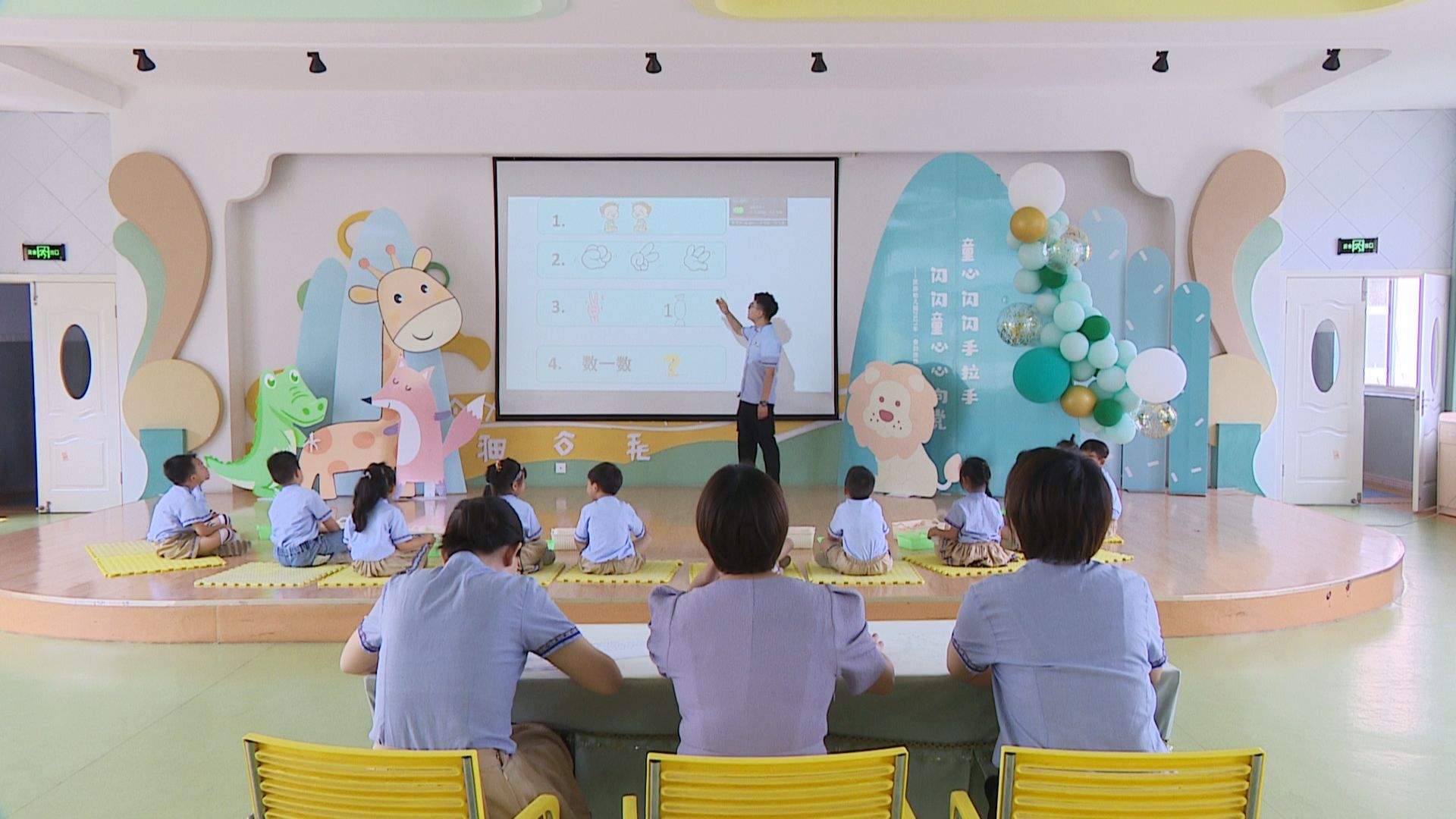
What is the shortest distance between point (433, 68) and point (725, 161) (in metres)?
2.22

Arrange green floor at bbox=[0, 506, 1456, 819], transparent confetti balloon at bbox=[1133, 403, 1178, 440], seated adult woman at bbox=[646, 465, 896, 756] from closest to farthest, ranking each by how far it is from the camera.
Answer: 1. seated adult woman at bbox=[646, 465, 896, 756]
2. green floor at bbox=[0, 506, 1456, 819]
3. transparent confetti balloon at bbox=[1133, 403, 1178, 440]

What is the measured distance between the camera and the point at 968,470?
5.16 metres

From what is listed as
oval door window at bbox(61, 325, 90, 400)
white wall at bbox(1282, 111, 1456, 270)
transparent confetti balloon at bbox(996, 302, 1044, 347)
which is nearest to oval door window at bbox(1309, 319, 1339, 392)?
white wall at bbox(1282, 111, 1456, 270)

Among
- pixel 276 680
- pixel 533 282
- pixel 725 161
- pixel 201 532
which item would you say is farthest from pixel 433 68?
pixel 276 680

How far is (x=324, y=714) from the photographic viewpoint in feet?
12.0

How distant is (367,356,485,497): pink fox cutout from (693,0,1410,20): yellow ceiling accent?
3.40 m

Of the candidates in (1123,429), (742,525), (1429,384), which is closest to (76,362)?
(1123,429)

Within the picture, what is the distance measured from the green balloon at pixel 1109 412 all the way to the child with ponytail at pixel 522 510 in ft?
11.7

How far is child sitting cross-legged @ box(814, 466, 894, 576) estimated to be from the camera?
4.92 m

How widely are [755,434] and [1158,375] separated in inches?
105

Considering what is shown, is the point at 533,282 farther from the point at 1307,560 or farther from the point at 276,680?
the point at 1307,560

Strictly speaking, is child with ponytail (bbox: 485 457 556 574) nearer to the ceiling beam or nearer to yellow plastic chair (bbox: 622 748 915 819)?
yellow plastic chair (bbox: 622 748 915 819)

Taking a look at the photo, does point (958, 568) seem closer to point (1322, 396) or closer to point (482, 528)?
point (482, 528)

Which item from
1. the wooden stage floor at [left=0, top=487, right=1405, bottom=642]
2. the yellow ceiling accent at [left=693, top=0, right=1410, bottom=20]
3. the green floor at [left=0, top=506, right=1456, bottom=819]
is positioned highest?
the yellow ceiling accent at [left=693, top=0, right=1410, bottom=20]
